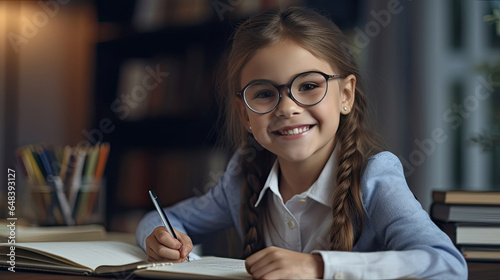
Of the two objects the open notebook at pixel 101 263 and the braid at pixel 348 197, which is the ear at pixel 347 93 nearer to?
the braid at pixel 348 197

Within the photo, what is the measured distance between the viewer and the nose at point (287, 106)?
3.00 feet

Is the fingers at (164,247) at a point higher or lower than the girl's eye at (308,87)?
lower

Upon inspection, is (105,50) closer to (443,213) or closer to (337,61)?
(337,61)

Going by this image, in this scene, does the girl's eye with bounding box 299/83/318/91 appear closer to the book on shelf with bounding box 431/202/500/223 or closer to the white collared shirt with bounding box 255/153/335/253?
the white collared shirt with bounding box 255/153/335/253

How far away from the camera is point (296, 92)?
921 millimetres

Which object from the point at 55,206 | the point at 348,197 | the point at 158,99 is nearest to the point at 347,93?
the point at 348,197

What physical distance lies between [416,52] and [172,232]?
106 cm

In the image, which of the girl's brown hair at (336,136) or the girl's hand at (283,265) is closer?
the girl's hand at (283,265)

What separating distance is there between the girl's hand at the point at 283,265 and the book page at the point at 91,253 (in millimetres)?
234

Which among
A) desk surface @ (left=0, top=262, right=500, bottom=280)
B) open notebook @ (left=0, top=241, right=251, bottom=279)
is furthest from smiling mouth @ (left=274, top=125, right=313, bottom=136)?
desk surface @ (left=0, top=262, right=500, bottom=280)

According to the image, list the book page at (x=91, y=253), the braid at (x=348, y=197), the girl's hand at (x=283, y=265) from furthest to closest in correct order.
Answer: the braid at (x=348, y=197) → the book page at (x=91, y=253) → the girl's hand at (x=283, y=265)

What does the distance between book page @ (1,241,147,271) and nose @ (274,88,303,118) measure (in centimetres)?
34

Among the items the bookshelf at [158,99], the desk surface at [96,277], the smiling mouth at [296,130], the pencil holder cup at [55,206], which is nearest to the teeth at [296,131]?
the smiling mouth at [296,130]

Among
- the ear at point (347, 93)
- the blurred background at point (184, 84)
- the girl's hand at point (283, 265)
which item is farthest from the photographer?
the blurred background at point (184, 84)
